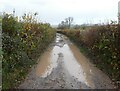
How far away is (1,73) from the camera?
9.91 m

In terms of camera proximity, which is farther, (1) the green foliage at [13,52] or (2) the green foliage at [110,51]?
(2) the green foliage at [110,51]

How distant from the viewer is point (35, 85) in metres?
11.0

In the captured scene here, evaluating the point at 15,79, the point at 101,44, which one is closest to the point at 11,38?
the point at 15,79

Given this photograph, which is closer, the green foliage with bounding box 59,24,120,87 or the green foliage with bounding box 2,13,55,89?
the green foliage with bounding box 2,13,55,89

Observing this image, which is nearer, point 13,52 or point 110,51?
point 13,52

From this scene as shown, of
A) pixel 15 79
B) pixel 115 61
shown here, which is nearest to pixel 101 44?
pixel 115 61

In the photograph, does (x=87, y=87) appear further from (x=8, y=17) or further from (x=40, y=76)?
(x=8, y=17)

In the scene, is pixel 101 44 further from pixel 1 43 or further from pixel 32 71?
pixel 1 43

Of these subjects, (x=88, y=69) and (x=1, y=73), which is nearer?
(x=1, y=73)

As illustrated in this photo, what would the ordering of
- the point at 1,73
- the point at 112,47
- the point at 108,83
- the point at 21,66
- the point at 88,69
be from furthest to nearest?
the point at 88,69 → the point at 112,47 → the point at 21,66 → the point at 108,83 → the point at 1,73

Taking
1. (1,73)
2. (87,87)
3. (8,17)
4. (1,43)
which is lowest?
(87,87)

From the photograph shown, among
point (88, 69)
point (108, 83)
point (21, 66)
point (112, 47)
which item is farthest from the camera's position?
point (88, 69)

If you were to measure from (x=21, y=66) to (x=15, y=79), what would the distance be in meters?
2.34

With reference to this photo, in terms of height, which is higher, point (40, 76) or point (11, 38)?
point (11, 38)
